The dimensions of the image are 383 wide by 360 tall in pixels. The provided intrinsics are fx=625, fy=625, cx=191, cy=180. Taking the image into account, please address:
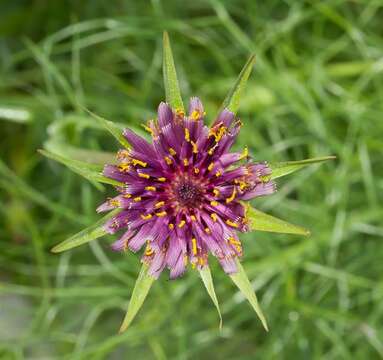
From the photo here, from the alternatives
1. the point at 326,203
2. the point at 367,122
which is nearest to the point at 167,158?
the point at 326,203

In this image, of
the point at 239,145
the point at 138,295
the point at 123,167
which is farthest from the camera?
the point at 239,145

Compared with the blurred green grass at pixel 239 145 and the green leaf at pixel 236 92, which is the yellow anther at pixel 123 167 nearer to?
the green leaf at pixel 236 92

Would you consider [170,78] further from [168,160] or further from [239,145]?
[239,145]

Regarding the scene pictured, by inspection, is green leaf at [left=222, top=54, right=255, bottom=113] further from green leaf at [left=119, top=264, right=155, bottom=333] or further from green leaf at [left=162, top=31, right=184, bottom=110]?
green leaf at [left=119, top=264, right=155, bottom=333]

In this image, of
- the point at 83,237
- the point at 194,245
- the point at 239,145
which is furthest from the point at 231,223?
the point at 239,145

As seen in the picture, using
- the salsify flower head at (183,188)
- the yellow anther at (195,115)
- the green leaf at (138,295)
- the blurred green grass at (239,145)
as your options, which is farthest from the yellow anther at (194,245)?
the blurred green grass at (239,145)

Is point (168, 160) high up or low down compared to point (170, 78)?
down

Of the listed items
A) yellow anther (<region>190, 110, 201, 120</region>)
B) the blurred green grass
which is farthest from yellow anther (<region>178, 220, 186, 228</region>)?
the blurred green grass
